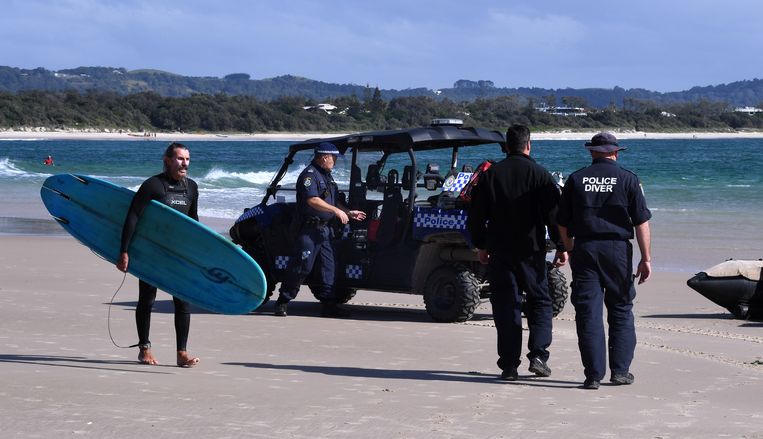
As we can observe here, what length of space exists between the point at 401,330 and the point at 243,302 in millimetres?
2575

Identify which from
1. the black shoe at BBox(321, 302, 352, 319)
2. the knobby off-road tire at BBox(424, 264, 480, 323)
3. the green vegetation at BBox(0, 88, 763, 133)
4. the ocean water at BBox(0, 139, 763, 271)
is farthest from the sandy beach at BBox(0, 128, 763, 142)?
the knobby off-road tire at BBox(424, 264, 480, 323)

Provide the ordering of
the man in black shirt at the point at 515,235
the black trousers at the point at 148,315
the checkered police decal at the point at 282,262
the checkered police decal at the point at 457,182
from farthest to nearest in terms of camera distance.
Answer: the checkered police decal at the point at 282,262 → the checkered police decal at the point at 457,182 → the black trousers at the point at 148,315 → the man in black shirt at the point at 515,235

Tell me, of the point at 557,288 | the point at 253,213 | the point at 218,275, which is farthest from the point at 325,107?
the point at 218,275

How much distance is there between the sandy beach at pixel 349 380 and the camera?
21.9 ft

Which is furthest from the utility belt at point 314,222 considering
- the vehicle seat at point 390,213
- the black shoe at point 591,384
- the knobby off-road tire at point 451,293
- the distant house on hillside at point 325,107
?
the distant house on hillside at point 325,107

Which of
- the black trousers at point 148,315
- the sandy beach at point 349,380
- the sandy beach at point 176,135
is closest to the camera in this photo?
the sandy beach at point 349,380

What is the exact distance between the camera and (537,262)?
817 cm

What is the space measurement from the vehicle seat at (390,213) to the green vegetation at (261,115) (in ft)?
338

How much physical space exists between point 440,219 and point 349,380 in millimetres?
3180

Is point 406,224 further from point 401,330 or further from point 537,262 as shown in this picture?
point 537,262

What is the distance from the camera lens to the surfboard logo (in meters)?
8.49

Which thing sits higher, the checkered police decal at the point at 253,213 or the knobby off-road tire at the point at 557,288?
the checkered police decal at the point at 253,213

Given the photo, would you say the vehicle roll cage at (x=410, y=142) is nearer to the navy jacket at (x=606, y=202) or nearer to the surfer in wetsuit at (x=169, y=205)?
the surfer in wetsuit at (x=169, y=205)

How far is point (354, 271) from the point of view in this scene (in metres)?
11.7
